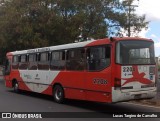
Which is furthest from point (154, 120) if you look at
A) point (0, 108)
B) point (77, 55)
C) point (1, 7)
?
point (1, 7)

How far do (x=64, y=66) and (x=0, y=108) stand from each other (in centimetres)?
347

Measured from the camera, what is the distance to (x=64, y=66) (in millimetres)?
15273

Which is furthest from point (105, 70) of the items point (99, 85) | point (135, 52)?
point (135, 52)

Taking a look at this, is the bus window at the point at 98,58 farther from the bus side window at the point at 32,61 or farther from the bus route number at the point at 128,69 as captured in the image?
the bus side window at the point at 32,61

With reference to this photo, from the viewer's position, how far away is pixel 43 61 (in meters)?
17.2

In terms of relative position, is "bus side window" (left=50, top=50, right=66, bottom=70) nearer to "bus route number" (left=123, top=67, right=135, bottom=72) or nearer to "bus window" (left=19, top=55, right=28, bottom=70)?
"bus window" (left=19, top=55, right=28, bottom=70)

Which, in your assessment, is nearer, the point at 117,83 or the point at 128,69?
the point at 117,83

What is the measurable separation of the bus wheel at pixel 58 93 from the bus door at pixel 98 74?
85.9 inches

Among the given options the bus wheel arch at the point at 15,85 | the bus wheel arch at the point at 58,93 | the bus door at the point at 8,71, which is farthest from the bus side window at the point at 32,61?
the bus door at the point at 8,71

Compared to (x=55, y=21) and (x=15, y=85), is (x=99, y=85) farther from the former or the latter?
(x=55, y=21)

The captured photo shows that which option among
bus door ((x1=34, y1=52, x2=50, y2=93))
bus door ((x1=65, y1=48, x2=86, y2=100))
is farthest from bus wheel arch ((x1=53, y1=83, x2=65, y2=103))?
bus door ((x1=34, y1=52, x2=50, y2=93))

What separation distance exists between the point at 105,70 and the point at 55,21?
16849mm

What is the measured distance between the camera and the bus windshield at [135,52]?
12352mm

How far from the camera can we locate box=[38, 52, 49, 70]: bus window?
1688cm
